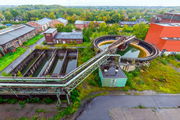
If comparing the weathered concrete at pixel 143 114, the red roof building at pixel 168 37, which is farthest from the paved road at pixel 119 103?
the red roof building at pixel 168 37

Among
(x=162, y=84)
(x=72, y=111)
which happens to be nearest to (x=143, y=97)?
(x=162, y=84)

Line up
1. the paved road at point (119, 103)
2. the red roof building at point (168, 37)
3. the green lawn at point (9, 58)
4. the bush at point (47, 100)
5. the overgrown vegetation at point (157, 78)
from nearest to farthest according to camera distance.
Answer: the paved road at point (119, 103) → the bush at point (47, 100) → the overgrown vegetation at point (157, 78) → the green lawn at point (9, 58) → the red roof building at point (168, 37)

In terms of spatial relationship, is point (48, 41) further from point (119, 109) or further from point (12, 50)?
point (119, 109)

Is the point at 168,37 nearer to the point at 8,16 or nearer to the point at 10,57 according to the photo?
the point at 10,57

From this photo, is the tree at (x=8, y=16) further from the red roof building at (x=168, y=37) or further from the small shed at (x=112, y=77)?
the red roof building at (x=168, y=37)

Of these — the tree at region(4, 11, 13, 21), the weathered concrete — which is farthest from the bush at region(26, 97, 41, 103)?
the tree at region(4, 11, 13, 21)

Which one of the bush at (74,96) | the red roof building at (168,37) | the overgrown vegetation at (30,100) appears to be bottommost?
the overgrown vegetation at (30,100)

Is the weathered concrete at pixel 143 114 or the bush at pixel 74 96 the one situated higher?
the bush at pixel 74 96

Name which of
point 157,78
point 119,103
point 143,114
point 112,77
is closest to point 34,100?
point 112,77
